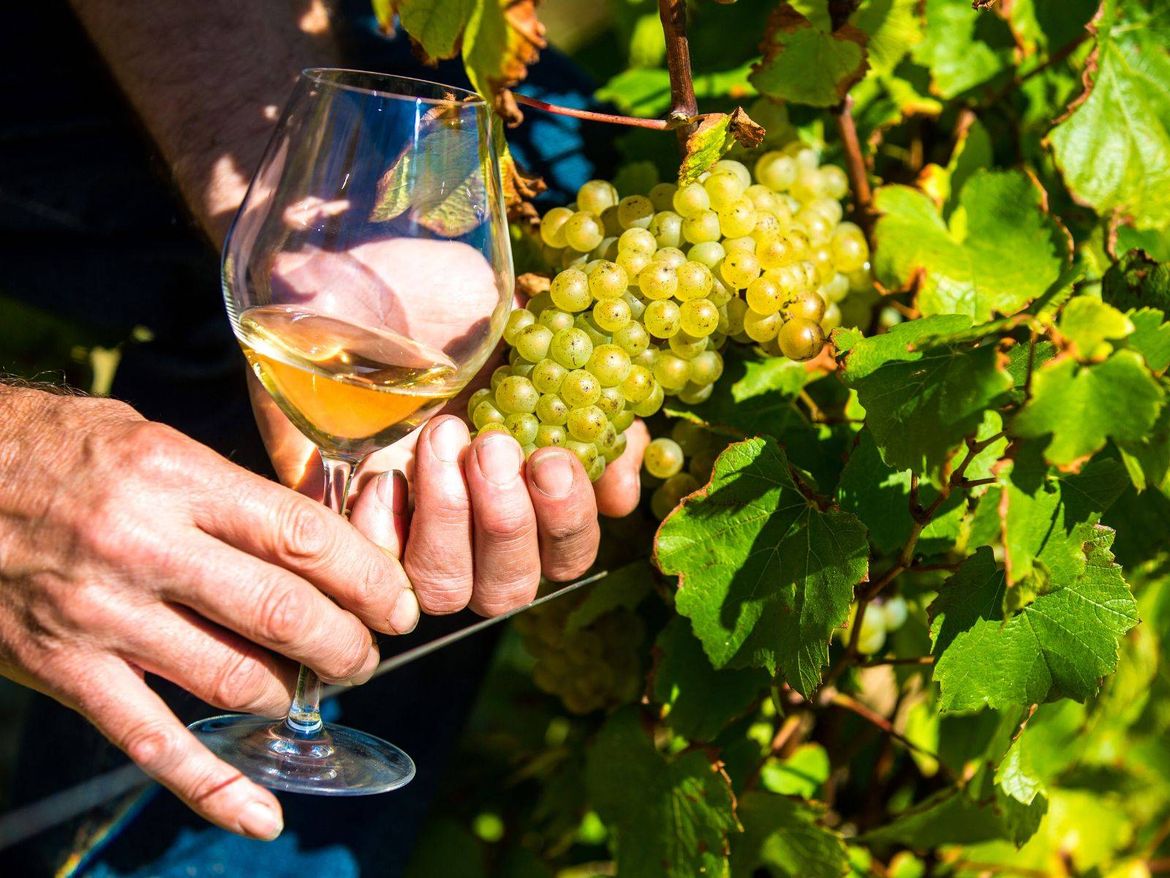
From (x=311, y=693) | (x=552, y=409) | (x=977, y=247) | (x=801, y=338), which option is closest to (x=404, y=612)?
(x=311, y=693)

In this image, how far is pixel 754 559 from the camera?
96 cm

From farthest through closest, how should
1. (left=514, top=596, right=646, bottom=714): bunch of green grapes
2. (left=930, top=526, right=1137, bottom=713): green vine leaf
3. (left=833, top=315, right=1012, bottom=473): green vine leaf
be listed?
Answer: (left=514, top=596, right=646, bottom=714): bunch of green grapes < (left=930, top=526, right=1137, bottom=713): green vine leaf < (left=833, top=315, right=1012, bottom=473): green vine leaf

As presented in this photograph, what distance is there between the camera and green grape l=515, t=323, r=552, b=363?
98cm

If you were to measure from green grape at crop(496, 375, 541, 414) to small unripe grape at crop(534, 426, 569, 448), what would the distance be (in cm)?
2

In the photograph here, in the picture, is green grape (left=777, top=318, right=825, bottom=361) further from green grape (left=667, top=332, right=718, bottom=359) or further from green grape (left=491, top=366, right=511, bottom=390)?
green grape (left=491, top=366, right=511, bottom=390)

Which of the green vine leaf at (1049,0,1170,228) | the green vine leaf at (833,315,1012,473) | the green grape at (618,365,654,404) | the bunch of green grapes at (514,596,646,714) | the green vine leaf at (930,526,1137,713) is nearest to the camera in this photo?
the green vine leaf at (833,315,1012,473)

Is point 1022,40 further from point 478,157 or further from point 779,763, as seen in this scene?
point 779,763

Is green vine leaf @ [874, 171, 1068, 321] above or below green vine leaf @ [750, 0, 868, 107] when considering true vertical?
below

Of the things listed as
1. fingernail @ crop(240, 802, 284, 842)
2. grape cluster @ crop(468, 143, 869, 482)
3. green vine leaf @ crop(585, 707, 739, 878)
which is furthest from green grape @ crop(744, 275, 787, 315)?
fingernail @ crop(240, 802, 284, 842)

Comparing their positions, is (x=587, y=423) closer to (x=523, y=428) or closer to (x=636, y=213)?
(x=523, y=428)

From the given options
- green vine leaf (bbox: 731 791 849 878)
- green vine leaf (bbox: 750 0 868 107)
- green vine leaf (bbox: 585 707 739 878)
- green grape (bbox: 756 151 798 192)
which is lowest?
green vine leaf (bbox: 731 791 849 878)

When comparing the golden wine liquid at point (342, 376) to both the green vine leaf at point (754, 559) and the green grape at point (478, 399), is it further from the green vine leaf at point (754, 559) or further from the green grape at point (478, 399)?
the green vine leaf at point (754, 559)

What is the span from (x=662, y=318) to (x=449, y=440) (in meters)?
0.22

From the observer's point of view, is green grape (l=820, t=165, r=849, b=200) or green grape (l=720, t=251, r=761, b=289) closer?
green grape (l=720, t=251, r=761, b=289)
